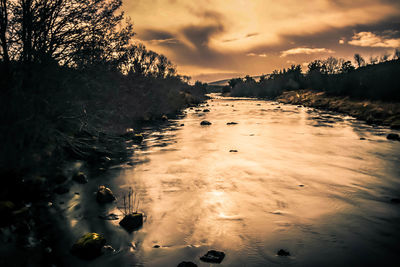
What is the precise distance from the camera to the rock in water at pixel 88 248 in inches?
256

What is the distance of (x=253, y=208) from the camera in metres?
9.70

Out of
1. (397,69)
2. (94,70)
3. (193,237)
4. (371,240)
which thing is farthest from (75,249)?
(397,69)

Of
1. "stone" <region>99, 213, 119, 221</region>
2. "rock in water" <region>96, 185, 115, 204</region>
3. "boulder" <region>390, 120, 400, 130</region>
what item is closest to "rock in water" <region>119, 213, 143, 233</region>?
"stone" <region>99, 213, 119, 221</region>

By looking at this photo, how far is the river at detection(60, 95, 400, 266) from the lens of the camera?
680cm

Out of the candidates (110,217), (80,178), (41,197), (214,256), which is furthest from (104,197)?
(214,256)

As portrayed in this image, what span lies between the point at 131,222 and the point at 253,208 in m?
4.72

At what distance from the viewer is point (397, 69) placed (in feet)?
174

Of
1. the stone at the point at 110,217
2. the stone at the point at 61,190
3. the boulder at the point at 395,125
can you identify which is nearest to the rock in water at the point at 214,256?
the stone at the point at 110,217

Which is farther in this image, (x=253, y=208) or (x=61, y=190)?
(x=61, y=190)

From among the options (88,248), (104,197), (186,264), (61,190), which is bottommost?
(186,264)

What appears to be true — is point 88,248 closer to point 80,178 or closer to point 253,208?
point 253,208

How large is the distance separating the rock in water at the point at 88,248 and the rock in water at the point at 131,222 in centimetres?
114

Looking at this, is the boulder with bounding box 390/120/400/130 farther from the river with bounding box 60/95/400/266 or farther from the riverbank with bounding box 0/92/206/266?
A: the riverbank with bounding box 0/92/206/266

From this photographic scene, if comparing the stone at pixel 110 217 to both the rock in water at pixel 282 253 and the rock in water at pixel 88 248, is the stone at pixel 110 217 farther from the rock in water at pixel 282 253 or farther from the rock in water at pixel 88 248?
the rock in water at pixel 282 253
